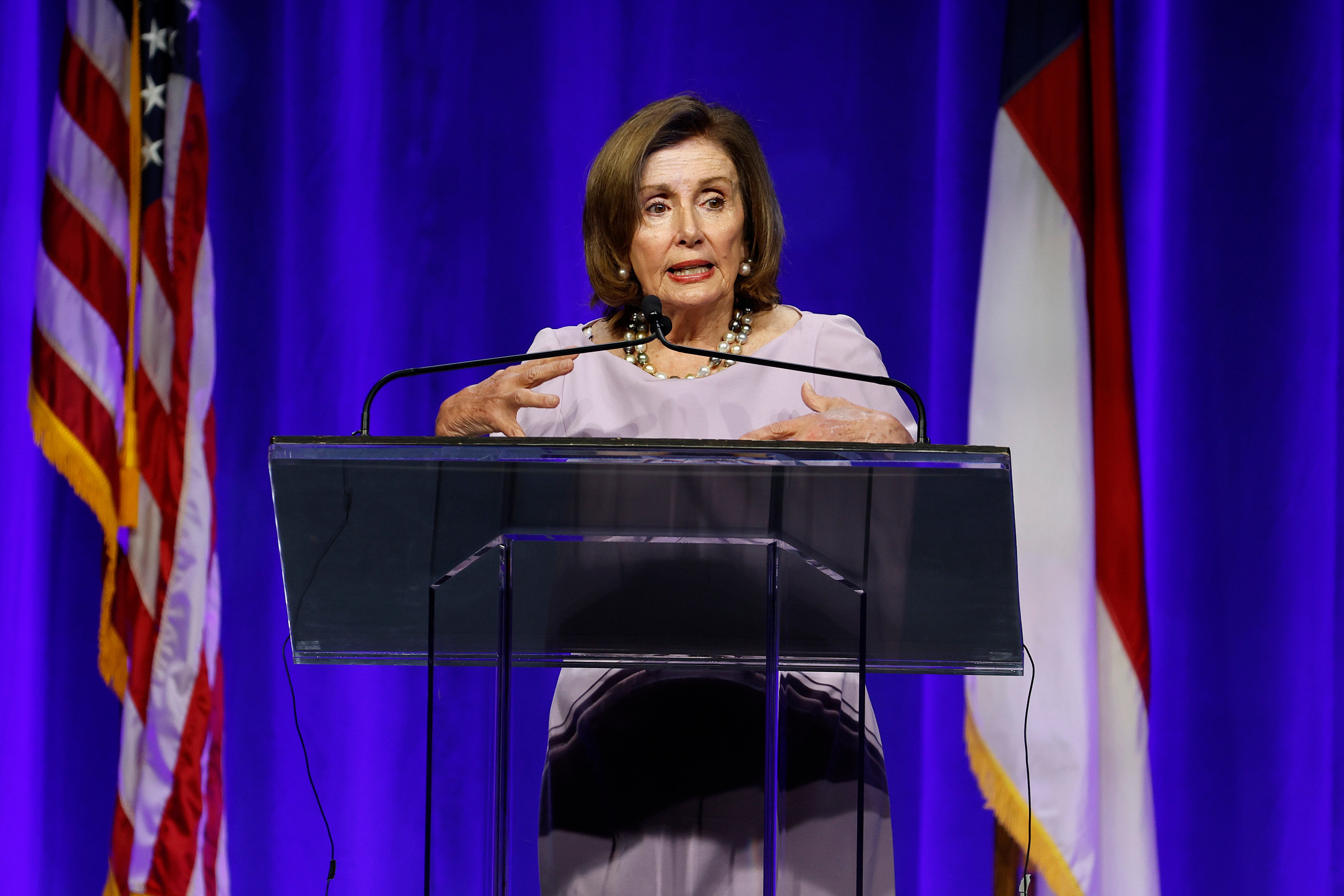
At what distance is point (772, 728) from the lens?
973 millimetres

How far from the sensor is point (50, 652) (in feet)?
8.59

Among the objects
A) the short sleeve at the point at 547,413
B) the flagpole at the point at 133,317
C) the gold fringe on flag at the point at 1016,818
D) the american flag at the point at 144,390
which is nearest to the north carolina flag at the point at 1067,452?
the gold fringe on flag at the point at 1016,818

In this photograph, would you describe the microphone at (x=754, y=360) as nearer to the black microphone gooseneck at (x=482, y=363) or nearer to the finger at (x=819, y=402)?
the black microphone gooseneck at (x=482, y=363)

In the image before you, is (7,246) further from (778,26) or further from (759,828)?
(759,828)

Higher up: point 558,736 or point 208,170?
point 208,170

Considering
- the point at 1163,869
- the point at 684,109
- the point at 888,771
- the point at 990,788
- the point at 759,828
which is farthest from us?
the point at 1163,869

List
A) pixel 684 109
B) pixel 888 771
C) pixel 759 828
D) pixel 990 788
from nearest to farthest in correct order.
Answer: pixel 759 828
pixel 888 771
pixel 684 109
pixel 990 788

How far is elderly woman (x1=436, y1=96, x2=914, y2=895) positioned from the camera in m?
1.00

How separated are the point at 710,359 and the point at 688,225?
8.2 inches

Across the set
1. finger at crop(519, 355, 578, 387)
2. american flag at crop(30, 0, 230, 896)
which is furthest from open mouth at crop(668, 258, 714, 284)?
american flag at crop(30, 0, 230, 896)

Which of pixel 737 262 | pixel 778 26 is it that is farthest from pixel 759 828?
pixel 778 26

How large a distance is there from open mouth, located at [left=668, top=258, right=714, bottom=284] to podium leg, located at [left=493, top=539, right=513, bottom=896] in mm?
899

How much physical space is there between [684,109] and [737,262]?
25 cm

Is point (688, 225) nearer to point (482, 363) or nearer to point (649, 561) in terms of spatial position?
point (482, 363)
